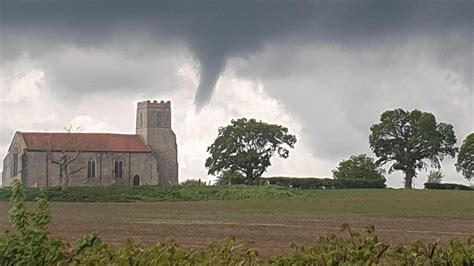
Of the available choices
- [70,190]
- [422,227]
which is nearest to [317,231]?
[422,227]

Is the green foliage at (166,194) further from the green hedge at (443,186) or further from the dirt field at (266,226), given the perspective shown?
the green hedge at (443,186)

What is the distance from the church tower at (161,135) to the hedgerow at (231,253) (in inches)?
4990

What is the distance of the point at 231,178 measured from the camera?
114938 millimetres

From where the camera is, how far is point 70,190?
92.5 meters

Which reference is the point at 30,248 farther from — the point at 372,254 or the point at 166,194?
the point at 166,194

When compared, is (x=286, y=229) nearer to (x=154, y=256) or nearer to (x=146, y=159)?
(x=154, y=256)

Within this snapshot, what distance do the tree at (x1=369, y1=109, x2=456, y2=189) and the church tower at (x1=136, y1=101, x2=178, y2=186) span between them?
33.2 metres

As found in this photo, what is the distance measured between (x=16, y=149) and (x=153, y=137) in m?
22.2

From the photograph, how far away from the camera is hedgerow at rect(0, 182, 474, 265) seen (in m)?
6.32

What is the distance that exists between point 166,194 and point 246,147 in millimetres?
31777

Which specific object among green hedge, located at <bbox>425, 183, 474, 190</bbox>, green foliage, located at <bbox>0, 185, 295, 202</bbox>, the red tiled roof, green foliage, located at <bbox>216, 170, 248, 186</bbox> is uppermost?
the red tiled roof

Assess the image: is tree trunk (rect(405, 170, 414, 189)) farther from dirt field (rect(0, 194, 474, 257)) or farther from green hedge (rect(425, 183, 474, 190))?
dirt field (rect(0, 194, 474, 257))

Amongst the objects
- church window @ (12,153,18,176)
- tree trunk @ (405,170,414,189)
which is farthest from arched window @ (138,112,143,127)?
tree trunk @ (405,170,414,189)

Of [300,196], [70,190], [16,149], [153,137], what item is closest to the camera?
[300,196]
